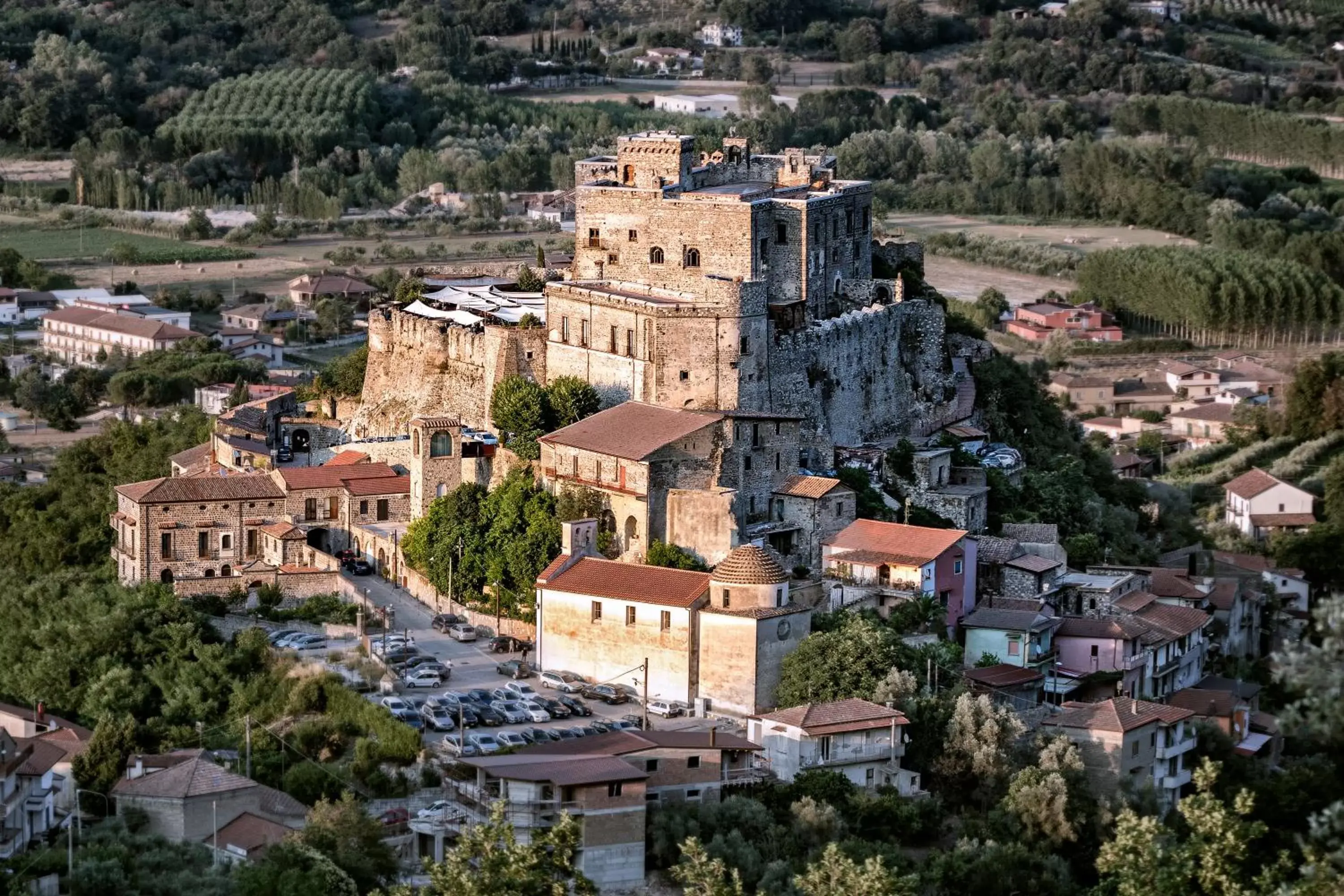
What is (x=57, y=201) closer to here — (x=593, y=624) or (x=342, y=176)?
(x=342, y=176)

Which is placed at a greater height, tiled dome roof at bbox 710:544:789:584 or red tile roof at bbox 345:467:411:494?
tiled dome roof at bbox 710:544:789:584

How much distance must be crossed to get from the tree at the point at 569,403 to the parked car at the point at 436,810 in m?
11.8

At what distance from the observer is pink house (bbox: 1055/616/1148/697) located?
4919cm

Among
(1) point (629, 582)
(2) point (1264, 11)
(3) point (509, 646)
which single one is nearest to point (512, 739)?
(1) point (629, 582)

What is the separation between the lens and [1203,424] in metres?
78.1

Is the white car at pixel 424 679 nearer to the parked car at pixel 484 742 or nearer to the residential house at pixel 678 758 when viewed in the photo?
the parked car at pixel 484 742

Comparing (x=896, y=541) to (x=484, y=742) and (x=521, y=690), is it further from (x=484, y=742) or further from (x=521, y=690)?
(x=484, y=742)

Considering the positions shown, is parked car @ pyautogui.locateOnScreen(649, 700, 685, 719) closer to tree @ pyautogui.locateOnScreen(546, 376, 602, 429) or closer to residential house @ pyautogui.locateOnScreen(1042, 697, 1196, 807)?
residential house @ pyautogui.locateOnScreen(1042, 697, 1196, 807)

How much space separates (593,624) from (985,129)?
79.1 meters

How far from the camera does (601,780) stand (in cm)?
3997

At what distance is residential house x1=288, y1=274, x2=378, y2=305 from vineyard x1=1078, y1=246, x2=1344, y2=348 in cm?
2380

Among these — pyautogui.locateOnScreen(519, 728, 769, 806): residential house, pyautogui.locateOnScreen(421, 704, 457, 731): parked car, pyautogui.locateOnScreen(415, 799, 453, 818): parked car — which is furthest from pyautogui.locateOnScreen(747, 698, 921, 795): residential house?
pyautogui.locateOnScreen(415, 799, 453, 818): parked car

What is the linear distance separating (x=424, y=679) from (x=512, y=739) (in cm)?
344

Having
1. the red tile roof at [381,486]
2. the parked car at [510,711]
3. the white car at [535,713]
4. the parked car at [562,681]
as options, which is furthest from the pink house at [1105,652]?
the red tile roof at [381,486]
